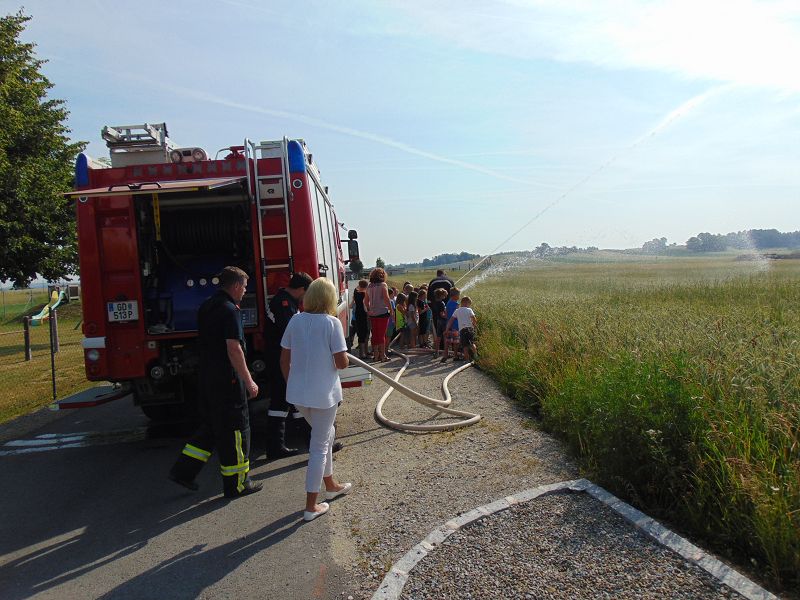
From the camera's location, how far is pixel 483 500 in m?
4.75

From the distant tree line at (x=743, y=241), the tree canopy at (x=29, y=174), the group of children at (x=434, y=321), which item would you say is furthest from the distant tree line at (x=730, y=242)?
the tree canopy at (x=29, y=174)

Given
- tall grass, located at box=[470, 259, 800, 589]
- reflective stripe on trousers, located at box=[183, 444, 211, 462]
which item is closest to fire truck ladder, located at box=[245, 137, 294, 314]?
reflective stripe on trousers, located at box=[183, 444, 211, 462]

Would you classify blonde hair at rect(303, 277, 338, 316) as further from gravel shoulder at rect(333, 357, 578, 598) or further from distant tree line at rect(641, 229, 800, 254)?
distant tree line at rect(641, 229, 800, 254)

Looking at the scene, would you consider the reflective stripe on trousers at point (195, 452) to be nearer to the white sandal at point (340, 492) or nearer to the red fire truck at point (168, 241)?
the white sandal at point (340, 492)

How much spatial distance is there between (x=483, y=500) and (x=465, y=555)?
0.94m

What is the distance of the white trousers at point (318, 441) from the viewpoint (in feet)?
15.7

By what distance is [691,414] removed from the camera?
173 inches

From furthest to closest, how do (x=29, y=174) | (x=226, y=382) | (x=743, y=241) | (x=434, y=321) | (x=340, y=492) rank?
(x=743, y=241), (x=29, y=174), (x=434, y=321), (x=226, y=382), (x=340, y=492)

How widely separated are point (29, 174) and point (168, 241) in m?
11.4

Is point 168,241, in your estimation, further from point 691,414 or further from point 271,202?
point 691,414

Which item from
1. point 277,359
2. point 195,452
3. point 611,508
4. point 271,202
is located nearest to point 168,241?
point 271,202

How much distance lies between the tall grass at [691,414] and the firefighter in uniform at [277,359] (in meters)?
2.87

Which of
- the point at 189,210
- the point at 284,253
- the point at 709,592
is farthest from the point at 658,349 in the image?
the point at 189,210

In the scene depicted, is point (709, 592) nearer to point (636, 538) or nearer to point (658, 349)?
point (636, 538)
